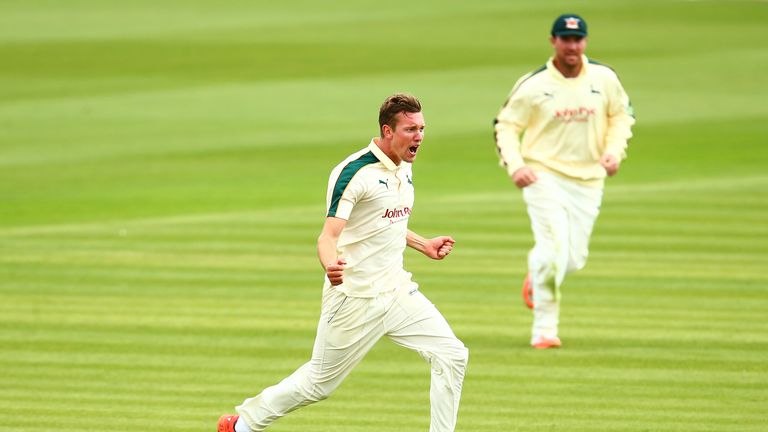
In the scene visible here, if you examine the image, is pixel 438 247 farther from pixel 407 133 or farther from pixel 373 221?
pixel 407 133

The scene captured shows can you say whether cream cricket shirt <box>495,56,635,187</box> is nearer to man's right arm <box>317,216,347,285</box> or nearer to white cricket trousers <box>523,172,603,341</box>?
white cricket trousers <box>523,172,603,341</box>

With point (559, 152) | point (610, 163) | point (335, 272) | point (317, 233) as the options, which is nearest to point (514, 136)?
point (559, 152)

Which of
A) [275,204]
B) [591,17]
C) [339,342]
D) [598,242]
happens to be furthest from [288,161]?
[591,17]

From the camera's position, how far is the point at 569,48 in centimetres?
1123

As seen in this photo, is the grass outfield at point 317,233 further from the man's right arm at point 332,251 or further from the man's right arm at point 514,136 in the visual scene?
the man's right arm at point 332,251

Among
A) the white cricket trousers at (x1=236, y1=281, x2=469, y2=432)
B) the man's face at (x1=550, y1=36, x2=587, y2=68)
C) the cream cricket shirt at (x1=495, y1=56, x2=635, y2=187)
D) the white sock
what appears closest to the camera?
the white cricket trousers at (x1=236, y1=281, x2=469, y2=432)

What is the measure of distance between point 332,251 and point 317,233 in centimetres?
932

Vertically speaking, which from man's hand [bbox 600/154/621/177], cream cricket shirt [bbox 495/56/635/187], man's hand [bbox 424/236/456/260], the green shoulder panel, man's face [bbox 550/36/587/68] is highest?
man's face [bbox 550/36/587/68]

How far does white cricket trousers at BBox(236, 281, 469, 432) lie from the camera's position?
320 inches

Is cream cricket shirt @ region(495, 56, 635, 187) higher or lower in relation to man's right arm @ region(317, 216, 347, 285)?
higher

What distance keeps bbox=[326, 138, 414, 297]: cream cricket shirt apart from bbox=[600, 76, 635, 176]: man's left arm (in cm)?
362

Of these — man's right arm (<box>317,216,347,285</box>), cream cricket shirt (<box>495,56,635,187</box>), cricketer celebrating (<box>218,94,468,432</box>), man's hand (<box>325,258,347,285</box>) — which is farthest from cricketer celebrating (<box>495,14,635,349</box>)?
man's hand (<box>325,258,347,285</box>)

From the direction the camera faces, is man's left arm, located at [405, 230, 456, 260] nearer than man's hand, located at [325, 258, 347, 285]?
No

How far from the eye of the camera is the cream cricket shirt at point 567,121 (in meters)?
11.4
